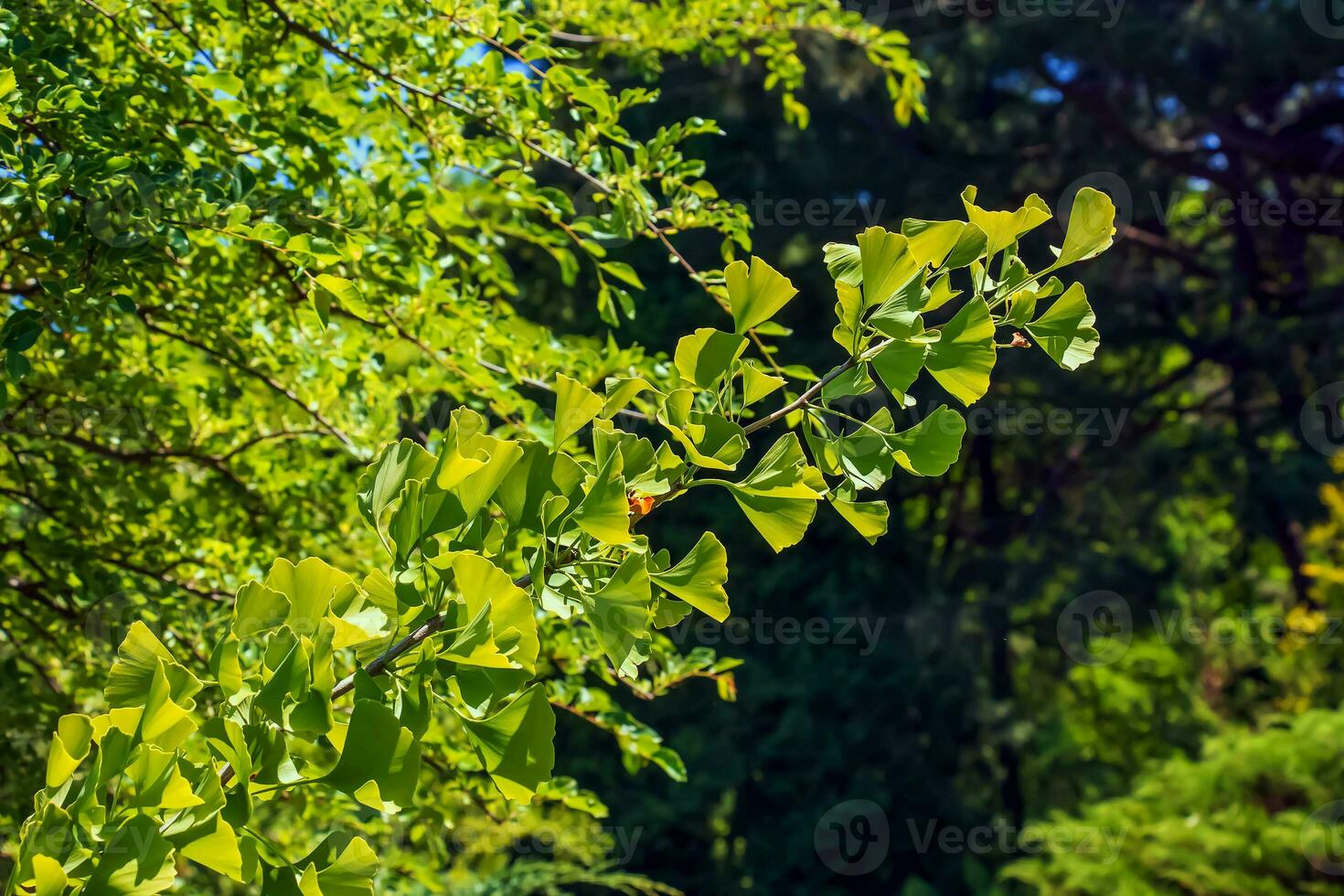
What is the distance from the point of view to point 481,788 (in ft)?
6.57

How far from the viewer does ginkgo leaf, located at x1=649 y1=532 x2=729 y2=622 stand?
2.71 ft

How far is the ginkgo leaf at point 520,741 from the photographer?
753 millimetres

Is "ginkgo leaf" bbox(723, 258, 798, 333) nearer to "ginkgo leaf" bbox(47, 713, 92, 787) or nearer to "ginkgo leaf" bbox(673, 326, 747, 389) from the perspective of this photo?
"ginkgo leaf" bbox(673, 326, 747, 389)

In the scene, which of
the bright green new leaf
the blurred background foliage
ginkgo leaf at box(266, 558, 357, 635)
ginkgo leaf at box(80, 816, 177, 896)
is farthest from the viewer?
the blurred background foliage

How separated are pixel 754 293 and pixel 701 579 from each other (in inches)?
8.9

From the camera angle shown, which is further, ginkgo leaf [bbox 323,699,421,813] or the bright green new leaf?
the bright green new leaf

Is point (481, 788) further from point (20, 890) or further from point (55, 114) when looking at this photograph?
point (20, 890)

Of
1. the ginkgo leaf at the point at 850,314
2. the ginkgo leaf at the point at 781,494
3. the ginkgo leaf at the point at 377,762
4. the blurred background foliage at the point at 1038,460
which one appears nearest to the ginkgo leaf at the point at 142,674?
the ginkgo leaf at the point at 377,762

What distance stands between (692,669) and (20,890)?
1.41 m

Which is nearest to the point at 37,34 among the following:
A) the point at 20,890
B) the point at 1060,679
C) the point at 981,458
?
the point at 20,890

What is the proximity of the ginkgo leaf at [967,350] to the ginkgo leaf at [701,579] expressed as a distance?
21 cm

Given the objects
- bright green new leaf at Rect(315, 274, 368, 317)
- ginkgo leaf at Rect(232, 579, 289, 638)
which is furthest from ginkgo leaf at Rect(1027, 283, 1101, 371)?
bright green new leaf at Rect(315, 274, 368, 317)

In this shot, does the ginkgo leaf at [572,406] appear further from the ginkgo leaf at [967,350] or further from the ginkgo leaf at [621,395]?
the ginkgo leaf at [967,350]

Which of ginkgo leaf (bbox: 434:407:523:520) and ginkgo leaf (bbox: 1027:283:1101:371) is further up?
ginkgo leaf (bbox: 1027:283:1101:371)
